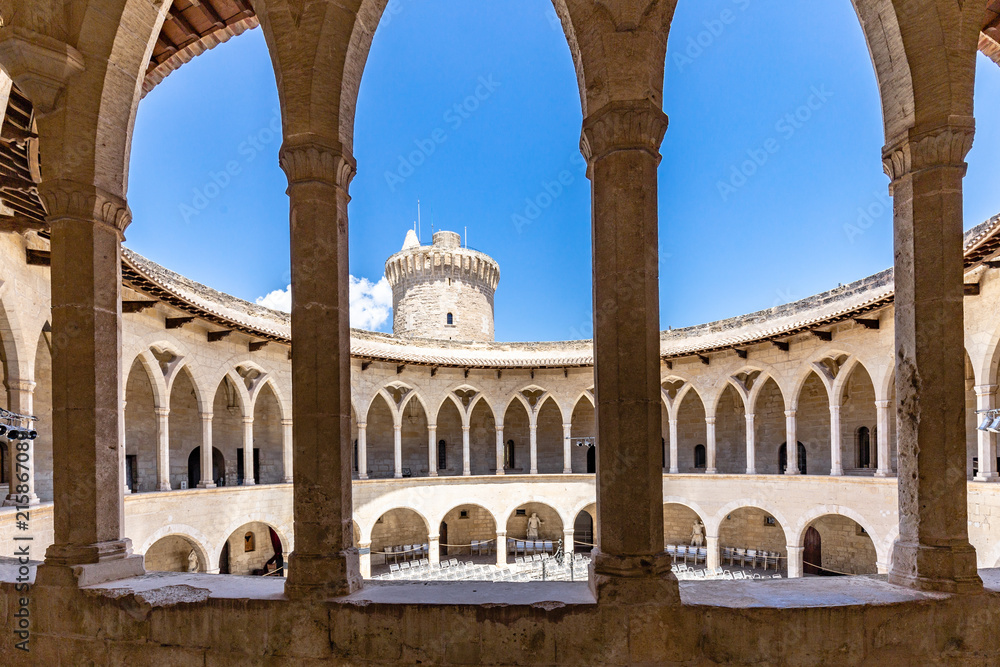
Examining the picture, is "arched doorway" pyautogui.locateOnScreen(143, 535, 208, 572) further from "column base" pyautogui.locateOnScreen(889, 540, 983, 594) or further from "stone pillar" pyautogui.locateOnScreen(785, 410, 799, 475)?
"column base" pyautogui.locateOnScreen(889, 540, 983, 594)

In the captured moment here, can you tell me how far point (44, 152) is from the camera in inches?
186

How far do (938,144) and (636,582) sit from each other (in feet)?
11.9

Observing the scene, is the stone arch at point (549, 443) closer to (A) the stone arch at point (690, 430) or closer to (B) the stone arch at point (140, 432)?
(A) the stone arch at point (690, 430)

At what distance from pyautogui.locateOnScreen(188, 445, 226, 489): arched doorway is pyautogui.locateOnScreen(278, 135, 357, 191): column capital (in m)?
16.4

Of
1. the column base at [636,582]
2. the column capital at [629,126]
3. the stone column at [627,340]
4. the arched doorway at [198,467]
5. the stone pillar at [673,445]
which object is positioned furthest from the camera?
the stone pillar at [673,445]

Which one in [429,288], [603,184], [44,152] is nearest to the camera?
[603,184]

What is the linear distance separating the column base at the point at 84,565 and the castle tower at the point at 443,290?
986 inches

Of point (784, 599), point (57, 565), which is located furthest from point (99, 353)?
point (784, 599)

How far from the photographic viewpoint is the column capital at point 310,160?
4.23 metres

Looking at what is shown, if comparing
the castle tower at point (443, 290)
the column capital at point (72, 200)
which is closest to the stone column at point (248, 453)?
the column capital at point (72, 200)

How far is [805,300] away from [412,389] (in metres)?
13.4

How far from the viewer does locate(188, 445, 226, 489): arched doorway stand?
60.3ft

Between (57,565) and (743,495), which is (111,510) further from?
(743,495)

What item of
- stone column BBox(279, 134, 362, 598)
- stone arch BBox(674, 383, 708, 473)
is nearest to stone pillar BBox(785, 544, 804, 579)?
stone arch BBox(674, 383, 708, 473)
